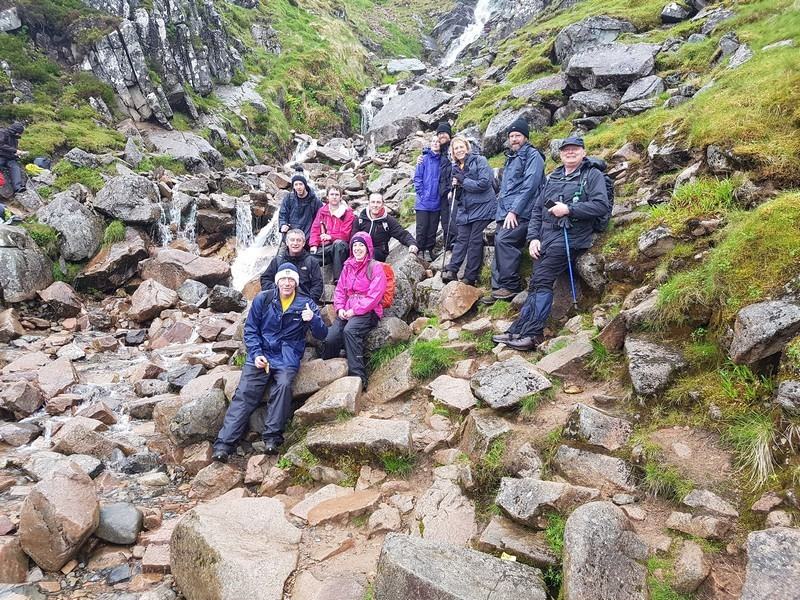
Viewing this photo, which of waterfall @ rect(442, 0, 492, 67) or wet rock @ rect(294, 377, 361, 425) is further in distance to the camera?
waterfall @ rect(442, 0, 492, 67)

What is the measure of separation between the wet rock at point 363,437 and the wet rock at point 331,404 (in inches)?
13.4

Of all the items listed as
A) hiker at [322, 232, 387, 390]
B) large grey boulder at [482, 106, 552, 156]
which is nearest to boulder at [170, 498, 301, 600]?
hiker at [322, 232, 387, 390]

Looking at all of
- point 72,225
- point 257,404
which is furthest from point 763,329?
point 72,225

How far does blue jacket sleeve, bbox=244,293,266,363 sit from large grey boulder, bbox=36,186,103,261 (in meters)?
12.4

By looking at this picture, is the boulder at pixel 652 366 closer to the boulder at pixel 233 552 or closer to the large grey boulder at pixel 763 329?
the large grey boulder at pixel 763 329

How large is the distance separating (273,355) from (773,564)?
7480 millimetres

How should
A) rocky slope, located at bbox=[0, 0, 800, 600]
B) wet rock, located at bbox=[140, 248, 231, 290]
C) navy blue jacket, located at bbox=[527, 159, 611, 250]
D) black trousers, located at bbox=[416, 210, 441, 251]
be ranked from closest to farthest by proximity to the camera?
rocky slope, located at bbox=[0, 0, 800, 600] < navy blue jacket, located at bbox=[527, 159, 611, 250] < black trousers, located at bbox=[416, 210, 441, 251] < wet rock, located at bbox=[140, 248, 231, 290]

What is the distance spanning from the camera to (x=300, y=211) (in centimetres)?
1305

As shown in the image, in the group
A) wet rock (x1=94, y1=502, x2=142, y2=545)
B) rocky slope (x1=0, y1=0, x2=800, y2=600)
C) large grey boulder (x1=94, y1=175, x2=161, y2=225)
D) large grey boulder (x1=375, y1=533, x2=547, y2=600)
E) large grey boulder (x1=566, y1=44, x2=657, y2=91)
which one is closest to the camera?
large grey boulder (x1=375, y1=533, x2=547, y2=600)

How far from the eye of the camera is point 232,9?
43781 mm

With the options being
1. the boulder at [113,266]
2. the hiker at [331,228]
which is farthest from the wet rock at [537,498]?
the boulder at [113,266]

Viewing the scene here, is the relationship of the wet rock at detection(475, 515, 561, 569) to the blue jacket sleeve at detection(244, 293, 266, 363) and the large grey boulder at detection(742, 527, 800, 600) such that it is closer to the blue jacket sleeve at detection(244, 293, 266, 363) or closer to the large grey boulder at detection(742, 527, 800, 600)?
the large grey boulder at detection(742, 527, 800, 600)

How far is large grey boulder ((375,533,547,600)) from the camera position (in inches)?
153

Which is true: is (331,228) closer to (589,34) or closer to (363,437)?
(363,437)
